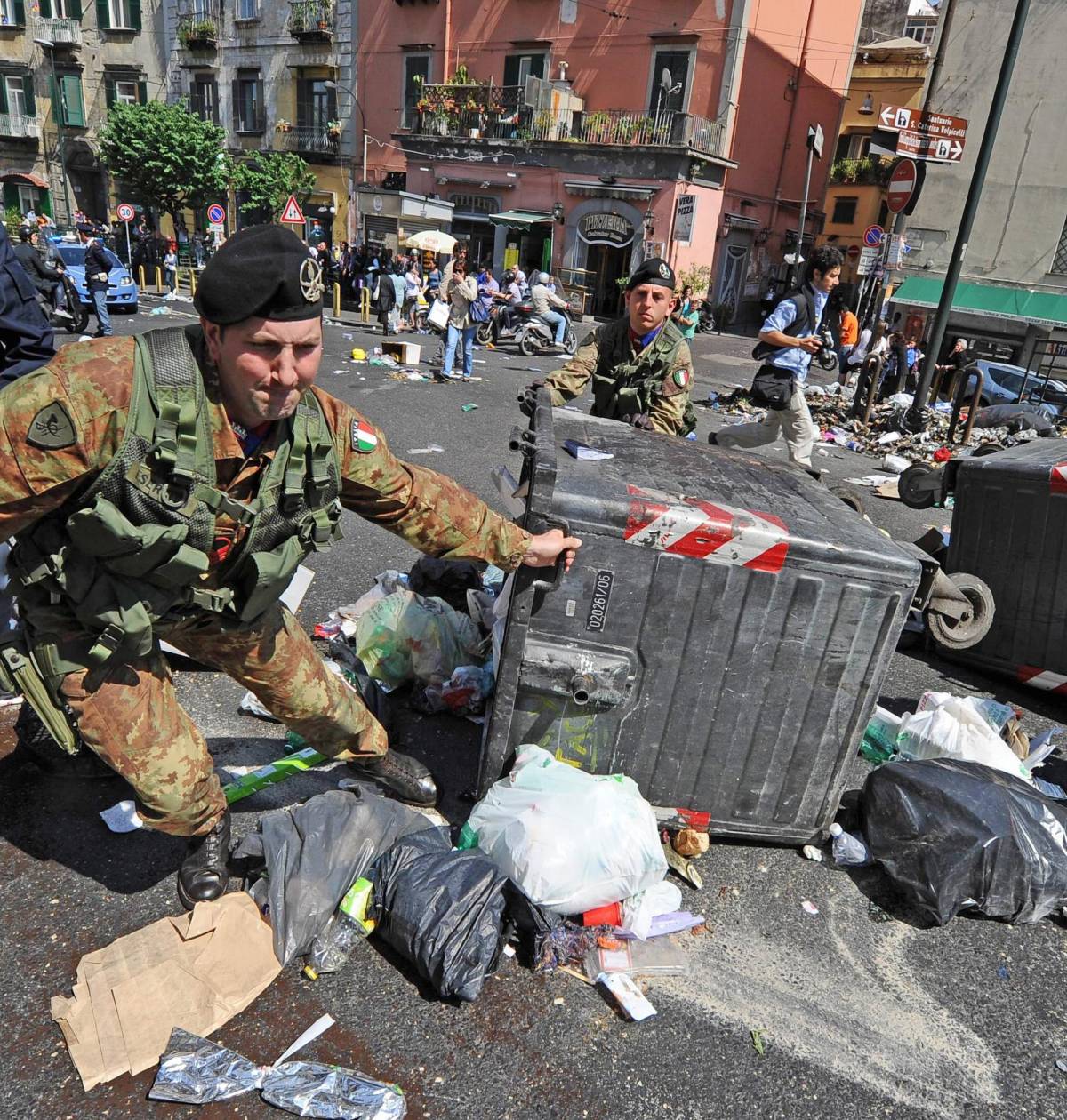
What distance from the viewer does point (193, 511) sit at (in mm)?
1908

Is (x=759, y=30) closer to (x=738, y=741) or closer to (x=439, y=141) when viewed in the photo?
(x=439, y=141)

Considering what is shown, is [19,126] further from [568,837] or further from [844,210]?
[568,837]

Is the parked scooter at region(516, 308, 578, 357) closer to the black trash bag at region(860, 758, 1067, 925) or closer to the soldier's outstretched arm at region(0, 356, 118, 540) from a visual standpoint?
the black trash bag at region(860, 758, 1067, 925)

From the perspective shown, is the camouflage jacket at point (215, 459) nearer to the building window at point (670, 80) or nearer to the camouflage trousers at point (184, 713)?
the camouflage trousers at point (184, 713)

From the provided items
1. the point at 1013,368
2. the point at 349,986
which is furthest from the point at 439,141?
the point at 349,986

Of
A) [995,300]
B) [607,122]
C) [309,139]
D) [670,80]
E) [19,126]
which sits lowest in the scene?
[995,300]

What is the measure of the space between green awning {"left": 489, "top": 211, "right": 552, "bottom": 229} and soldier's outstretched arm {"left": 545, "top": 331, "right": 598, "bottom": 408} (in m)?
21.2

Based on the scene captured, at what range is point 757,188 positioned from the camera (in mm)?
25781

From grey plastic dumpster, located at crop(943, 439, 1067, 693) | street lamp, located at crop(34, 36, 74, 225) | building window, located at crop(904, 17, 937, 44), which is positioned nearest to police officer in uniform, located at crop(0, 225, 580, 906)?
grey plastic dumpster, located at crop(943, 439, 1067, 693)

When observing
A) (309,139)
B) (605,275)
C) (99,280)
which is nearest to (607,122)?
(605,275)

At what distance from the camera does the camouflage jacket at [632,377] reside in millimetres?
4285

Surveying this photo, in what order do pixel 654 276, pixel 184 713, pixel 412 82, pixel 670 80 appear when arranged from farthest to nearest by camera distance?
pixel 412 82 → pixel 670 80 → pixel 654 276 → pixel 184 713

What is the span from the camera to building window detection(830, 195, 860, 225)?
101 ft

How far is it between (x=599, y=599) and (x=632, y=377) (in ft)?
7.66
